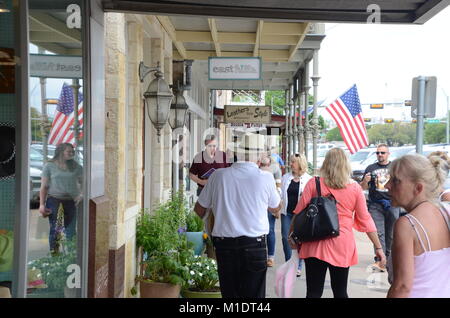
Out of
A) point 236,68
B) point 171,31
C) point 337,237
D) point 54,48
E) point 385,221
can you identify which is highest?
point 171,31

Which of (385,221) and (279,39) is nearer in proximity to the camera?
(385,221)

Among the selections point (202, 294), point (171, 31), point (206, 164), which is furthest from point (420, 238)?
point (171, 31)

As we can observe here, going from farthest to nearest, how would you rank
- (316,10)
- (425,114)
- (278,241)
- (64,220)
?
(278,241)
(425,114)
(316,10)
(64,220)

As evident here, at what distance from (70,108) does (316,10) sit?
2.24m

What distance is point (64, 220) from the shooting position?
4.38m

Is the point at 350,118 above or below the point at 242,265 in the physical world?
above

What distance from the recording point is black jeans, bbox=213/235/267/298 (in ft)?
16.2

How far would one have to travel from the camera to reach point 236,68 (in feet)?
37.2

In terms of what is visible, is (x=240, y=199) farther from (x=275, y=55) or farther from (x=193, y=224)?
(x=275, y=55)

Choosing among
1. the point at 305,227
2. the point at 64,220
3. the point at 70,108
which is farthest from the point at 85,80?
the point at 305,227

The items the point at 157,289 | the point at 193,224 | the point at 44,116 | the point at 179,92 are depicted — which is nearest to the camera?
the point at 44,116

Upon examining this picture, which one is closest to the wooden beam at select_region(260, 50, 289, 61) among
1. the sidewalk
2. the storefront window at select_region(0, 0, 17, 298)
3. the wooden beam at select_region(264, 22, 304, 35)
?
the wooden beam at select_region(264, 22, 304, 35)

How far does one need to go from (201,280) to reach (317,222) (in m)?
2.06
